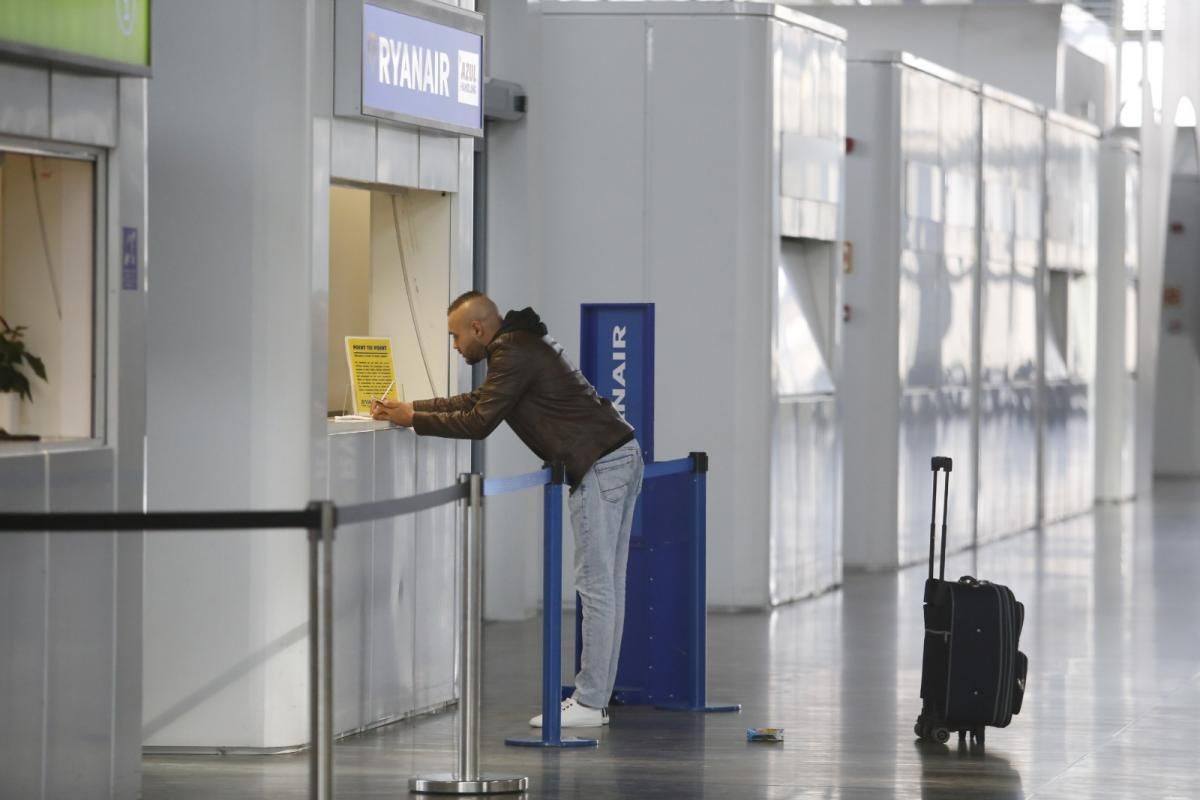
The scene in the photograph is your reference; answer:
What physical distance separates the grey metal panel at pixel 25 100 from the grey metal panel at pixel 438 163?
260cm


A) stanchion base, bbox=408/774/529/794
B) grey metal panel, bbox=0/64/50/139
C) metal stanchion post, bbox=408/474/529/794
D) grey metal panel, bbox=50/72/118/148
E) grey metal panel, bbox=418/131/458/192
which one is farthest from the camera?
grey metal panel, bbox=418/131/458/192

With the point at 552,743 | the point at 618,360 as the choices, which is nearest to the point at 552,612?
the point at 552,743

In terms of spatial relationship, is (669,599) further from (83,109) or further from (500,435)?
(83,109)

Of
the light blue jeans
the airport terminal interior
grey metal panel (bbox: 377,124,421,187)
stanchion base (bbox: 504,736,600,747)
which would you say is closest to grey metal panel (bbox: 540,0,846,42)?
the airport terminal interior

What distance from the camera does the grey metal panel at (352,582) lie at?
8234 mm

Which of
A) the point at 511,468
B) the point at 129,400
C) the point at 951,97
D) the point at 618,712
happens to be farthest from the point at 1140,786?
the point at 951,97

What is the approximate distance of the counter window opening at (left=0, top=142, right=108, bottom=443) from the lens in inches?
264

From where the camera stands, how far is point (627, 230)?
1288cm

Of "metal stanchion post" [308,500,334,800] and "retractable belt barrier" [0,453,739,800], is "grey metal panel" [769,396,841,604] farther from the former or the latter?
"metal stanchion post" [308,500,334,800]

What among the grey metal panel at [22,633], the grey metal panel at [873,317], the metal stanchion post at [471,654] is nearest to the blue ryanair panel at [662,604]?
the metal stanchion post at [471,654]

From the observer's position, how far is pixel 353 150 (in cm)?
827

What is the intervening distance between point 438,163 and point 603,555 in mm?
1785

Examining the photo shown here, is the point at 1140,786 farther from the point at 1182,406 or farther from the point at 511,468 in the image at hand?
the point at 1182,406

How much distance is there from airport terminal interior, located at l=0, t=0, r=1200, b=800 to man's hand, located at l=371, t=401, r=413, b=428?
0.05 feet
